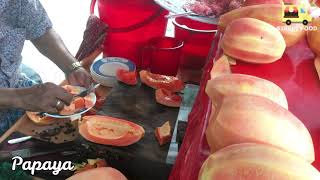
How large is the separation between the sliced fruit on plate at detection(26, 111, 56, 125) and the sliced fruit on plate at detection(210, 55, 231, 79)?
0.52 metres

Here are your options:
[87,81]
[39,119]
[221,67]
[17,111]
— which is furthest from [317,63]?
[17,111]

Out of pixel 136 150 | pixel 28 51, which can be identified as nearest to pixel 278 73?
pixel 136 150

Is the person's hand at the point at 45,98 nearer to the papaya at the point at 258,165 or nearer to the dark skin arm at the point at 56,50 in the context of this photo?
the dark skin arm at the point at 56,50

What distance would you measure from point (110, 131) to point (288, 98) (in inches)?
17.6

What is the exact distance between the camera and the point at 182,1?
1.18 metres

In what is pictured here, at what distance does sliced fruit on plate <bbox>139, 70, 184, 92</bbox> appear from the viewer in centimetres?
108

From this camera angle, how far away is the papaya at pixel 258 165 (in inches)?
13.3

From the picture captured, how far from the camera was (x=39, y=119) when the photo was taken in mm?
977

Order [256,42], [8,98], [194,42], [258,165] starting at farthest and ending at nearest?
[194,42], [8,98], [256,42], [258,165]

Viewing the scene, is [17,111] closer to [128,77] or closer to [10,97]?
[10,97]

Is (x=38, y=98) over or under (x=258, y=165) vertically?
under

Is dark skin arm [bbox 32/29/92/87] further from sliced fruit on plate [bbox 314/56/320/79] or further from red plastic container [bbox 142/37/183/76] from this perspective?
sliced fruit on plate [bbox 314/56/320/79]

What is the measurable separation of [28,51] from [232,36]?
7.12ft

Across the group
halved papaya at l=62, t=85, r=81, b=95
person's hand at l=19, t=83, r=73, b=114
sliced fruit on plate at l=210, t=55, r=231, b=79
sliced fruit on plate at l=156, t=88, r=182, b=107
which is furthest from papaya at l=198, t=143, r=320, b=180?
halved papaya at l=62, t=85, r=81, b=95
